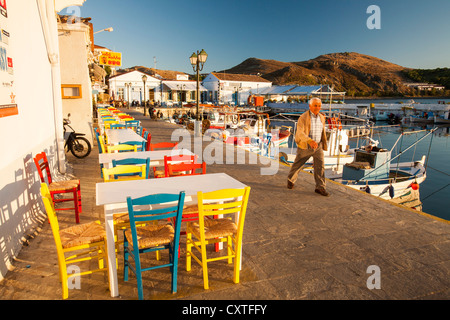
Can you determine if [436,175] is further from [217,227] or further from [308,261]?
[217,227]

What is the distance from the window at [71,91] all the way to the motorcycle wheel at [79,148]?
1380 mm

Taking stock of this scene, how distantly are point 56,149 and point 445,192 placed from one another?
20370 millimetres

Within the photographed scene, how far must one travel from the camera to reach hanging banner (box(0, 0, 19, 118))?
10.5ft

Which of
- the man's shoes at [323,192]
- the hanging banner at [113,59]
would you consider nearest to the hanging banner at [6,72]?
the man's shoes at [323,192]

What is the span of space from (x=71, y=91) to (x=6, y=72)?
21.2 ft

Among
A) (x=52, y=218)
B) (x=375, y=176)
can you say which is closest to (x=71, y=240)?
(x=52, y=218)

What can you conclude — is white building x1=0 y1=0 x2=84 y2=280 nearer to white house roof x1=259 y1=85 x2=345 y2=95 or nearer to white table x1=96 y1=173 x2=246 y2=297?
white table x1=96 y1=173 x2=246 y2=297

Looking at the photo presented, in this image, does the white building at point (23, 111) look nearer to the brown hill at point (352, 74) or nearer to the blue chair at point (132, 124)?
the blue chair at point (132, 124)

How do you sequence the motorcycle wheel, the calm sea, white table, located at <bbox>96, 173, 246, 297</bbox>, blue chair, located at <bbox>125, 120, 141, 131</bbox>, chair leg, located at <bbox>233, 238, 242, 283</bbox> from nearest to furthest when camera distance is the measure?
white table, located at <bbox>96, 173, 246, 297</bbox> → chair leg, located at <bbox>233, 238, 242, 283</bbox> → the motorcycle wheel → blue chair, located at <bbox>125, 120, 141, 131</bbox> → the calm sea

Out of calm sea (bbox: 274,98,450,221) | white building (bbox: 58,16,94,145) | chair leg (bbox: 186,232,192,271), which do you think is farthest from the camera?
calm sea (bbox: 274,98,450,221)

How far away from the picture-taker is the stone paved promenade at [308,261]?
8.87ft

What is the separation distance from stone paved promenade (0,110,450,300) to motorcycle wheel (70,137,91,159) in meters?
3.98

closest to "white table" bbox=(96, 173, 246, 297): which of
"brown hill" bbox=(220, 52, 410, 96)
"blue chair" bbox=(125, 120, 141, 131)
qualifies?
"blue chair" bbox=(125, 120, 141, 131)

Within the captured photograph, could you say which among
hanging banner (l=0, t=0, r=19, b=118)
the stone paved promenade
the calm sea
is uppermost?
hanging banner (l=0, t=0, r=19, b=118)
